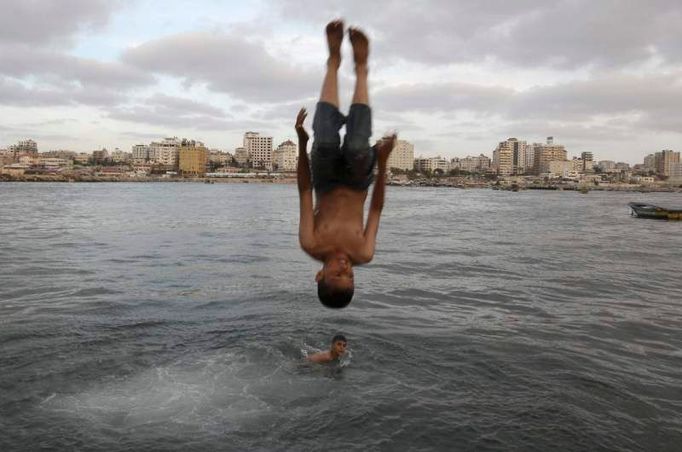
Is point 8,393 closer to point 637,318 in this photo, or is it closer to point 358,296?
point 358,296

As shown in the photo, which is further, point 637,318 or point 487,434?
point 637,318

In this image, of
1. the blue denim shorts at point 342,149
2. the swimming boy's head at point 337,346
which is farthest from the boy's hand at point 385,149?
the swimming boy's head at point 337,346

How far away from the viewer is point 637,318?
18.4 meters

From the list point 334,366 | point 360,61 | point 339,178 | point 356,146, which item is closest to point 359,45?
point 360,61

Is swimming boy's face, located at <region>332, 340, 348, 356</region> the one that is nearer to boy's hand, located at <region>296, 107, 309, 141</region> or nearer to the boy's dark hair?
the boy's dark hair

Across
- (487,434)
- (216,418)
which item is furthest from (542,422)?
(216,418)

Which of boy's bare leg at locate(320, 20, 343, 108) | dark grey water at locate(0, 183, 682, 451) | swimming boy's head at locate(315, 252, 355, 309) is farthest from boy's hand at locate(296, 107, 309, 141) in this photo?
dark grey water at locate(0, 183, 682, 451)

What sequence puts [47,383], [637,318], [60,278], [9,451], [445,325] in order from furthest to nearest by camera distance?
1. [60,278]
2. [637,318]
3. [445,325]
4. [47,383]
5. [9,451]

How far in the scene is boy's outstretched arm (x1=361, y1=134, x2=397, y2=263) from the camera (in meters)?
5.20

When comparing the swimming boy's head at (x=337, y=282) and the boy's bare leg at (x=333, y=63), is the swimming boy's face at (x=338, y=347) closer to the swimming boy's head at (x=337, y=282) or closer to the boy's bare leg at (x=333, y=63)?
the swimming boy's head at (x=337, y=282)

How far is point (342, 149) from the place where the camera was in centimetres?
538

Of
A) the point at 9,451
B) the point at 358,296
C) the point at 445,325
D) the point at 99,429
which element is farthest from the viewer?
the point at 358,296

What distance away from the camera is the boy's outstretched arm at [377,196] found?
5195 millimetres

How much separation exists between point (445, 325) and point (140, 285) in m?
12.2
